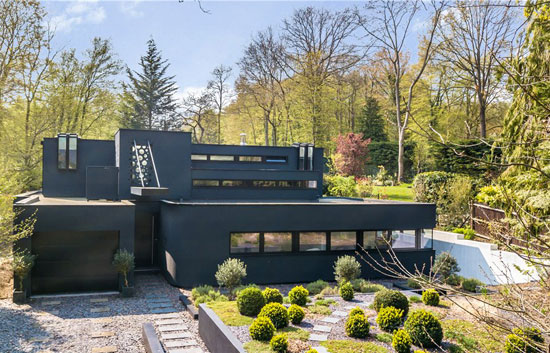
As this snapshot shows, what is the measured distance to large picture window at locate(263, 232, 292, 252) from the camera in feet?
45.3

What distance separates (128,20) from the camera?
2423 centimetres

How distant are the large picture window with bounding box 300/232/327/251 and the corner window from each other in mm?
1546

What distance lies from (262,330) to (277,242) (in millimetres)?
6248

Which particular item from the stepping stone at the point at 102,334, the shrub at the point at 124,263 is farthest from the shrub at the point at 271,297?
the shrub at the point at 124,263

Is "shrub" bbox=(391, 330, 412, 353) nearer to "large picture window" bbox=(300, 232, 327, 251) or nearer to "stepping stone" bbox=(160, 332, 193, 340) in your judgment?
"stepping stone" bbox=(160, 332, 193, 340)

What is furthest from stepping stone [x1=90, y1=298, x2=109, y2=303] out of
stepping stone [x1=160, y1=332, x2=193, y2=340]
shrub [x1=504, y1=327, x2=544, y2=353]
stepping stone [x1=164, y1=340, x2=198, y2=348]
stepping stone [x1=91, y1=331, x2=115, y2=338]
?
shrub [x1=504, y1=327, x2=544, y2=353]

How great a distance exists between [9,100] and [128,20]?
983 cm

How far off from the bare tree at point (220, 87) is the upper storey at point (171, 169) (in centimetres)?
2202

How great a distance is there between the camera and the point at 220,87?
4128 cm

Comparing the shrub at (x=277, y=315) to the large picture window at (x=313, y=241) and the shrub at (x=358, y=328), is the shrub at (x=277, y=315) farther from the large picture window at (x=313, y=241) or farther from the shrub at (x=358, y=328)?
the large picture window at (x=313, y=241)

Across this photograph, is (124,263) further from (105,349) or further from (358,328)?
(358,328)

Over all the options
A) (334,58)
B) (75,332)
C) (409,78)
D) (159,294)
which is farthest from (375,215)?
(409,78)

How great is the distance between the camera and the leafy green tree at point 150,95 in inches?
1588

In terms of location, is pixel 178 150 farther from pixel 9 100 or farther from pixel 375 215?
pixel 9 100
